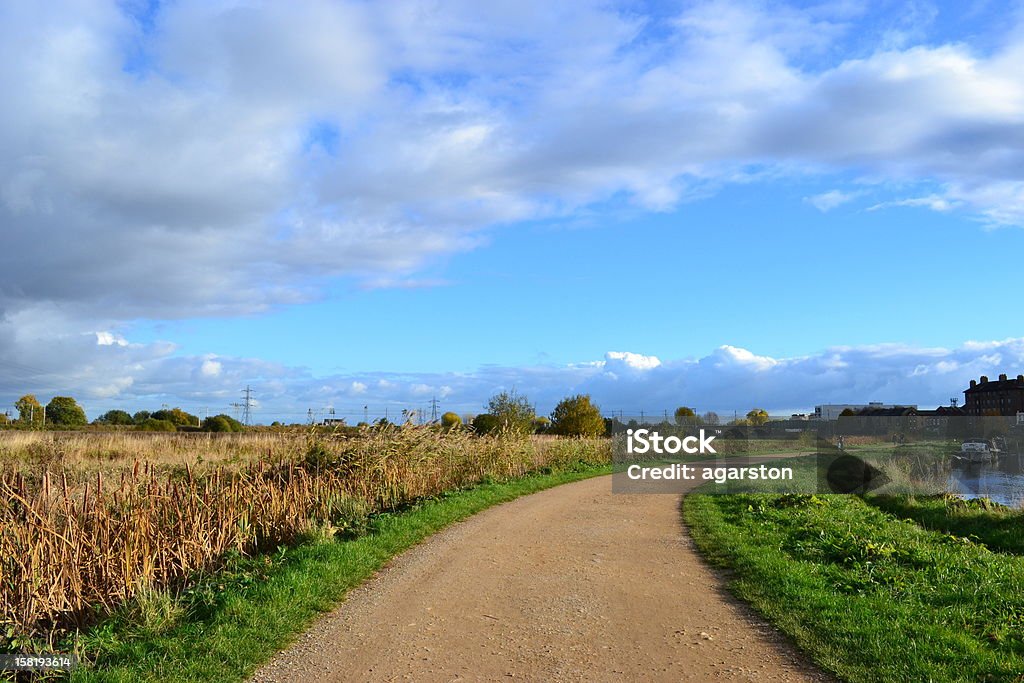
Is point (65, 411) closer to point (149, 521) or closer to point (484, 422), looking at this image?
point (484, 422)

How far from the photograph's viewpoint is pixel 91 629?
7613 millimetres

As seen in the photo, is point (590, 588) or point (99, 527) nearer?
point (99, 527)

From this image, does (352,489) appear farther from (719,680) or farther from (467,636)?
(719,680)

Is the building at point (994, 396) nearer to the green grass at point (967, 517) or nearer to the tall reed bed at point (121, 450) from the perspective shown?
the green grass at point (967, 517)

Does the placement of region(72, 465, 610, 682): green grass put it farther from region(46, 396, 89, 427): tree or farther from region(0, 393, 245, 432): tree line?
region(46, 396, 89, 427): tree

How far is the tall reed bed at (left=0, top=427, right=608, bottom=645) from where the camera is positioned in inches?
317

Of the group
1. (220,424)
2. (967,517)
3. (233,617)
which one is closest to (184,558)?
(233,617)

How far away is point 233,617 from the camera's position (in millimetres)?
7680

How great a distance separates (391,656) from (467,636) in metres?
0.85

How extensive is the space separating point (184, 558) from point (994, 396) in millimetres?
144932

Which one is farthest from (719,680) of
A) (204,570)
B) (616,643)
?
(204,570)

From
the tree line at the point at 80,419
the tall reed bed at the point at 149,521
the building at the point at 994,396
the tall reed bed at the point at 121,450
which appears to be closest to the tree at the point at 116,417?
the tree line at the point at 80,419

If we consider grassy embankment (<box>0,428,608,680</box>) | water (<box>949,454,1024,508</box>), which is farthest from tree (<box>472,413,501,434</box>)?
grassy embankment (<box>0,428,608,680</box>)

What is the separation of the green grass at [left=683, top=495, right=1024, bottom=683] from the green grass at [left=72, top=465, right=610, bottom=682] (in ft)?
15.7
